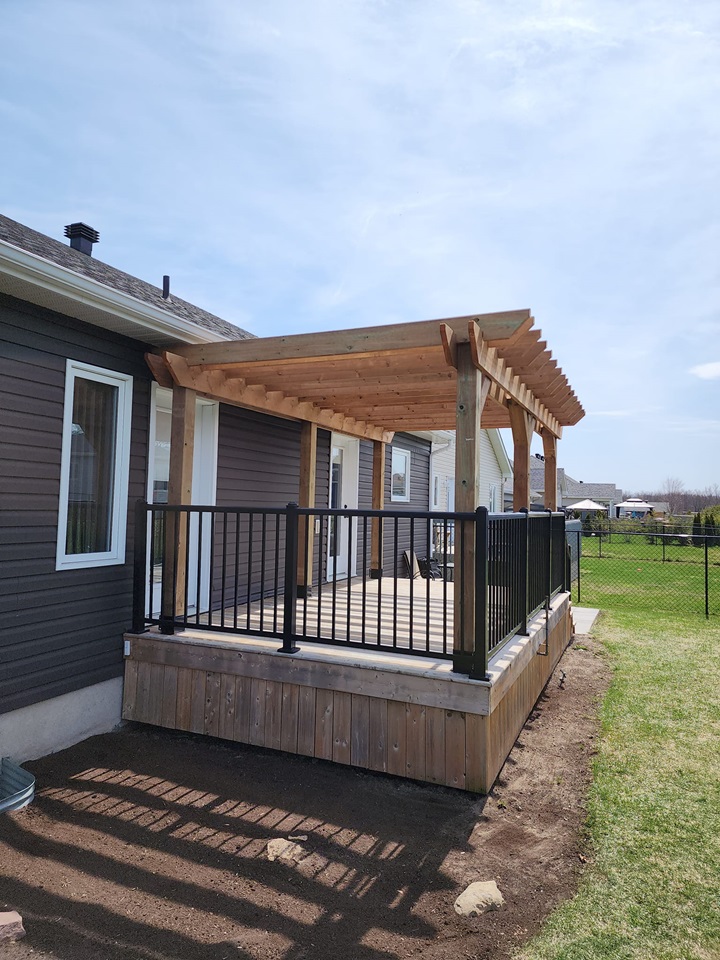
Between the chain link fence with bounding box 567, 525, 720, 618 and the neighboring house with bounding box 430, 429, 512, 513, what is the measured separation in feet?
8.80

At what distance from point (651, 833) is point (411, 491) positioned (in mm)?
8826

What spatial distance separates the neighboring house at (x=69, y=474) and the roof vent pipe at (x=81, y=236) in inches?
81.5

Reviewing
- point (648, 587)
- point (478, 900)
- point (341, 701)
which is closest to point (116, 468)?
point (341, 701)

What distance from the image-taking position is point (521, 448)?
585 cm

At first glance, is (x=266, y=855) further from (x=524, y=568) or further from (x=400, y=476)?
(x=400, y=476)

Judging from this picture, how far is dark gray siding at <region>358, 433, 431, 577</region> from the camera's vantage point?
31.3 ft

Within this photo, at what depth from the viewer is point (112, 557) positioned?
4.43 m

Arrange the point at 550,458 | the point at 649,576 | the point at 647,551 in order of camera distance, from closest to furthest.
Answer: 1. the point at 550,458
2. the point at 649,576
3. the point at 647,551

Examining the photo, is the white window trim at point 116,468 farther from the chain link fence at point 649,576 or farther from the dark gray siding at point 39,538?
the chain link fence at point 649,576

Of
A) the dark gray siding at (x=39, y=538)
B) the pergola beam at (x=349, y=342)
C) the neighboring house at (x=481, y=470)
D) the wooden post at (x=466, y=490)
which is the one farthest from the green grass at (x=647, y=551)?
the dark gray siding at (x=39, y=538)

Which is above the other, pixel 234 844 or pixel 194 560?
pixel 194 560

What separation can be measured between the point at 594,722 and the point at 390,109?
22.9 ft

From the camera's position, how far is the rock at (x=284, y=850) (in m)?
2.72

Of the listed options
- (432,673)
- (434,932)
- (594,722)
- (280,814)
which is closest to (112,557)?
(280,814)
